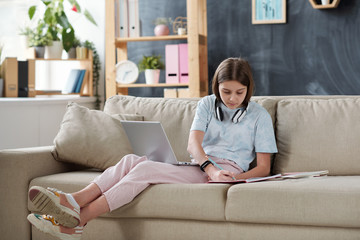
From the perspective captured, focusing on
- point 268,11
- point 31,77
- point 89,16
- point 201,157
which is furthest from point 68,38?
point 201,157

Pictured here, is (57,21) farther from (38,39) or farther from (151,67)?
(151,67)

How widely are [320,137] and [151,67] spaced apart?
7.17 ft

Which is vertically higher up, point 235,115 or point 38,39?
point 38,39

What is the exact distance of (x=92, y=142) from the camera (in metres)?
2.79

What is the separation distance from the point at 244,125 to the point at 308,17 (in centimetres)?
217

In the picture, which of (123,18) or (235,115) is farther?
(123,18)

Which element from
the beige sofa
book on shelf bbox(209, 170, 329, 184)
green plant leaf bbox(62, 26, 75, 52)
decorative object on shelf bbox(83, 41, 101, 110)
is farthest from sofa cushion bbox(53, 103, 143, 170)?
decorative object on shelf bbox(83, 41, 101, 110)

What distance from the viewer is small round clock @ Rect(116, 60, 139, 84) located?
4.59 meters

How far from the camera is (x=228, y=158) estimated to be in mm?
2590

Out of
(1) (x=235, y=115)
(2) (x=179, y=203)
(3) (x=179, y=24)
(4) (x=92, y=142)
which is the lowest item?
(2) (x=179, y=203)

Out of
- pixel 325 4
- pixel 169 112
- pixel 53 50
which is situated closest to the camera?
pixel 169 112

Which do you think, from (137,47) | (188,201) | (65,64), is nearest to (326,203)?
(188,201)

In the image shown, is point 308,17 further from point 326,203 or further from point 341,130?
point 326,203

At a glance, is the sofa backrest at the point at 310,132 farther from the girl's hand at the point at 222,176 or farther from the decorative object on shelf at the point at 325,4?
the decorative object on shelf at the point at 325,4
